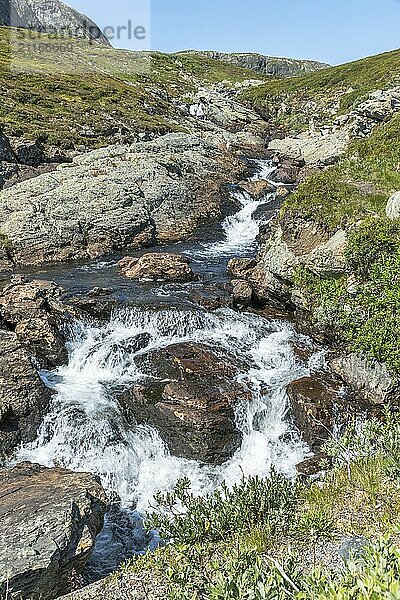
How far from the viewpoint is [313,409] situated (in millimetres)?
14750

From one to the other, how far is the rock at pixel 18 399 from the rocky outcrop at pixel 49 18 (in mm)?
173357

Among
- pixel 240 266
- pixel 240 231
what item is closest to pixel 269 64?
pixel 240 231

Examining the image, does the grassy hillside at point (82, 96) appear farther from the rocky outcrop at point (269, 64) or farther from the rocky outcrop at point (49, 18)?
the rocky outcrop at point (269, 64)

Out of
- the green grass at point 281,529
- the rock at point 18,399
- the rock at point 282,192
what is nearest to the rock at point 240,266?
the rock at point 18,399

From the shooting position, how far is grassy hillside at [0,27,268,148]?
51.7m

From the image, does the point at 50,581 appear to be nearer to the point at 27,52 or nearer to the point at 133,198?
the point at 133,198

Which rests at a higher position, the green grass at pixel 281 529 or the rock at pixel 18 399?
the green grass at pixel 281 529

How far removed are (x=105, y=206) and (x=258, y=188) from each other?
45.9 ft

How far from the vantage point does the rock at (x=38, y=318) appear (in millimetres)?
18031

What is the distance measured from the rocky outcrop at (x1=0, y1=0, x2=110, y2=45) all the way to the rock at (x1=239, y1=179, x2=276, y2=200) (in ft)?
488

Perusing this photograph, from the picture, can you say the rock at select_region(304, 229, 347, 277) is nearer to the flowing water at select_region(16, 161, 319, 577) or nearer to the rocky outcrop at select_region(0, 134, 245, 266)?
the flowing water at select_region(16, 161, 319, 577)

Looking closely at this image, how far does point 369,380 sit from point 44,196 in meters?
24.9

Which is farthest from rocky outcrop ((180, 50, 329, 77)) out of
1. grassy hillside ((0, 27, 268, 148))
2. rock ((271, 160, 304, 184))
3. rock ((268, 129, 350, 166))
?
rock ((271, 160, 304, 184))

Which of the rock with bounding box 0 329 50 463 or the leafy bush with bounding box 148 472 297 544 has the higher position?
the leafy bush with bounding box 148 472 297 544
